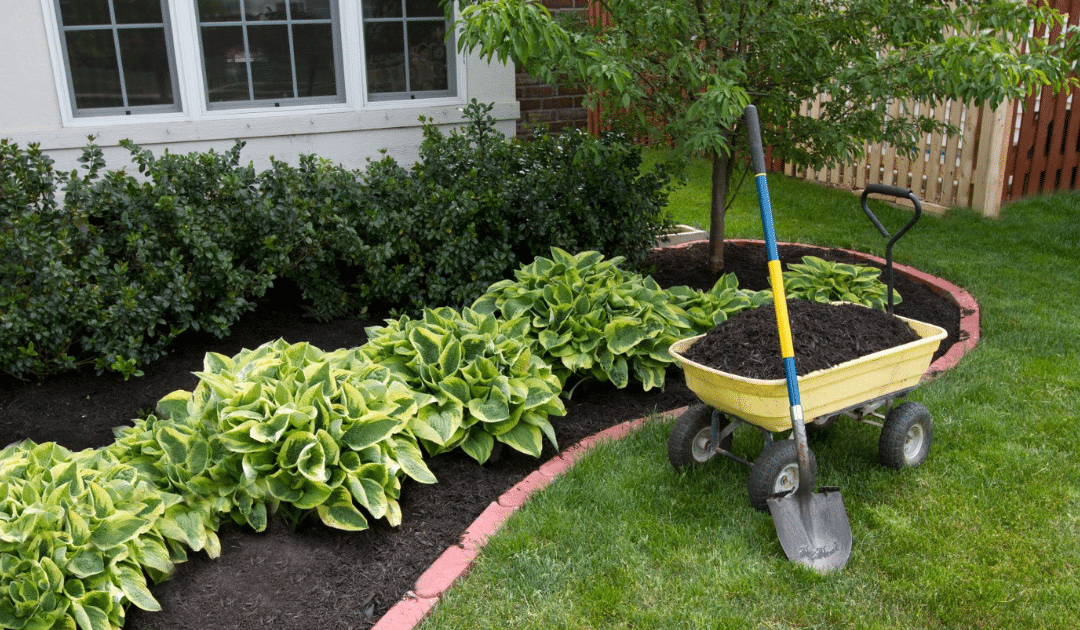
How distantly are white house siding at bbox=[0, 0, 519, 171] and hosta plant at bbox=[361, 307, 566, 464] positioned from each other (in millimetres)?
2084

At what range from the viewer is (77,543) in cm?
273

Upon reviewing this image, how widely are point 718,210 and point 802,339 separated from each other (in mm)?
2804

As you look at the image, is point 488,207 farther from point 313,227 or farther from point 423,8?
point 423,8

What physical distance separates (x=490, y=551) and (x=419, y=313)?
231 cm

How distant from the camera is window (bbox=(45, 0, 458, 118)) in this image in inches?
202

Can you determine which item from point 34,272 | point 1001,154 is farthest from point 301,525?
point 1001,154

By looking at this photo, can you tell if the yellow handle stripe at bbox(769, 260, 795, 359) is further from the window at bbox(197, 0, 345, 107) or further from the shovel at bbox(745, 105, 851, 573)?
the window at bbox(197, 0, 345, 107)

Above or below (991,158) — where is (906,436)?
below

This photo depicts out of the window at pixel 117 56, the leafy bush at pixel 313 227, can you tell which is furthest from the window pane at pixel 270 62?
the leafy bush at pixel 313 227

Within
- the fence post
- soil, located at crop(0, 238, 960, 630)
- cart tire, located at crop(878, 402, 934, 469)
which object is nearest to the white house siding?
soil, located at crop(0, 238, 960, 630)

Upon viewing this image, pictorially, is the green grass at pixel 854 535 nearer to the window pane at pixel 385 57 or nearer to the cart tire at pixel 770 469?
the cart tire at pixel 770 469

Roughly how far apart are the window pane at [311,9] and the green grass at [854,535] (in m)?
3.45

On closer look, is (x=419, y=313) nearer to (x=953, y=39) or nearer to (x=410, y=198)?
(x=410, y=198)

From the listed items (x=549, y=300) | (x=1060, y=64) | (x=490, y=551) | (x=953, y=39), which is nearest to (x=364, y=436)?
(x=490, y=551)
